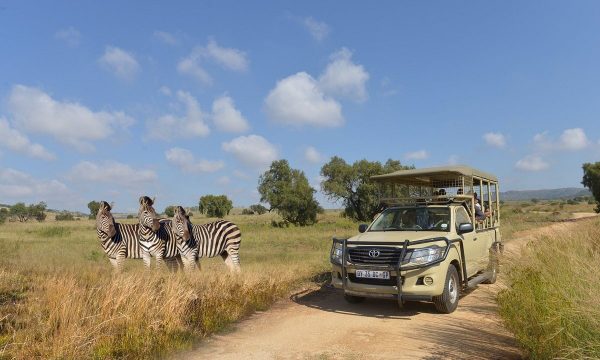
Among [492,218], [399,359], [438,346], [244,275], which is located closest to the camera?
[399,359]

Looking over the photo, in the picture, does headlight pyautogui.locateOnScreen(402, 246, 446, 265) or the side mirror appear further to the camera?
the side mirror

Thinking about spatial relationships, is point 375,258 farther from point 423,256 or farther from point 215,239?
point 215,239

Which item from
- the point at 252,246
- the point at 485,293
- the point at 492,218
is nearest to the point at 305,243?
the point at 252,246

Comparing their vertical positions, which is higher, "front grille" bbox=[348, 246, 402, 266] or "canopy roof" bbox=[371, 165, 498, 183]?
"canopy roof" bbox=[371, 165, 498, 183]

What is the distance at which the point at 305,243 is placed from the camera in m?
24.9

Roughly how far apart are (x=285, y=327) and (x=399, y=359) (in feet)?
7.19

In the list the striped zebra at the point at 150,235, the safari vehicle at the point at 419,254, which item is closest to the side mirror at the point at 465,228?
the safari vehicle at the point at 419,254

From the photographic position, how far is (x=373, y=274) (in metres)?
7.52

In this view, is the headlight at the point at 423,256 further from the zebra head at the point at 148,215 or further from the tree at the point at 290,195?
the tree at the point at 290,195

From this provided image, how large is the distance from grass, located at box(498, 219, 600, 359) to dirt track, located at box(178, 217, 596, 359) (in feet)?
1.75

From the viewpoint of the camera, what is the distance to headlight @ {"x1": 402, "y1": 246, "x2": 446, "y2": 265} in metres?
7.30

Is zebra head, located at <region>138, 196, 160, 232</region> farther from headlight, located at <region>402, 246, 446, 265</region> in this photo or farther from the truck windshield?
headlight, located at <region>402, 246, 446, 265</region>

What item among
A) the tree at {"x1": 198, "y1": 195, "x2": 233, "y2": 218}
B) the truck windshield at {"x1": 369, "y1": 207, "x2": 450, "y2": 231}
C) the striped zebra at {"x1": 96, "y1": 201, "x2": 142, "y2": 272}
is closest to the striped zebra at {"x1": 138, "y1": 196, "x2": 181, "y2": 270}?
the striped zebra at {"x1": 96, "y1": 201, "x2": 142, "y2": 272}

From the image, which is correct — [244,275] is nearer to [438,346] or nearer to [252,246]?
[438,346]
